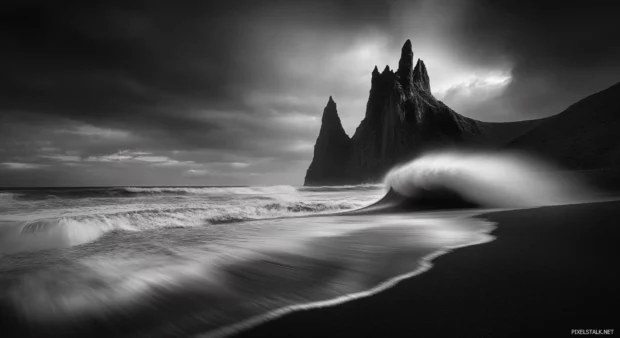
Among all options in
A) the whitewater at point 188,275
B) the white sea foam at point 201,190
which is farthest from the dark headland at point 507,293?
the white sea foam at point 201,190

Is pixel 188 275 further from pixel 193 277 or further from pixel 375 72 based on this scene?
pixel 375 72

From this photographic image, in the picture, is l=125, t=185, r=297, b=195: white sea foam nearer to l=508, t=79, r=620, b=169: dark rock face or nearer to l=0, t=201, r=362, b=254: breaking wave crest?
l=0, t=201, r=362, b=254: breaking wave crest

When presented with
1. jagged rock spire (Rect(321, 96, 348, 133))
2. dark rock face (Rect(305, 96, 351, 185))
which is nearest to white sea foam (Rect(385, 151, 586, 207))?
dark rock face (Rect(305, 96, 351, 185))

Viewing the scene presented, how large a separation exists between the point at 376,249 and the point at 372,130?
75.8 m

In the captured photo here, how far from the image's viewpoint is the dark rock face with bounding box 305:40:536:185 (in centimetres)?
6531

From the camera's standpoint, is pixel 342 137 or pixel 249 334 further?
pixel 342 137

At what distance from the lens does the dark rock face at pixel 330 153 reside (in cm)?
9394

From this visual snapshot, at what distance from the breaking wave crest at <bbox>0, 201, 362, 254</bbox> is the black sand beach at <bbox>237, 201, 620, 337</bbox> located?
621 cm

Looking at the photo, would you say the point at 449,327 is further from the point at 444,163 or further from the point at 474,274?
the point at 444,163

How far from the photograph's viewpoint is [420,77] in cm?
7712

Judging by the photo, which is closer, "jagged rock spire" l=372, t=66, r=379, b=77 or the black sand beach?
the black sand beach

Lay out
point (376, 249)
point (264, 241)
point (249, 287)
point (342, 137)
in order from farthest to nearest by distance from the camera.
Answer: point (342, 137) < point (264, 241) < point (376, 249) < point (249, 287)

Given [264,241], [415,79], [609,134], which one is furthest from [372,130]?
[264,241]

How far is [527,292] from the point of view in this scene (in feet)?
6.13
